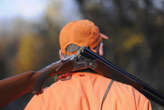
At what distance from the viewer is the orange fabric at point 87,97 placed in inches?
54.2

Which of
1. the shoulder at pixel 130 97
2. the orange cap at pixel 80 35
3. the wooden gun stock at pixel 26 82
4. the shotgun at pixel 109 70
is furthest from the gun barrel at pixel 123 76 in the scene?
the shoulder at pixel 130 97

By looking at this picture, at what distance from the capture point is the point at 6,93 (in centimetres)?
123

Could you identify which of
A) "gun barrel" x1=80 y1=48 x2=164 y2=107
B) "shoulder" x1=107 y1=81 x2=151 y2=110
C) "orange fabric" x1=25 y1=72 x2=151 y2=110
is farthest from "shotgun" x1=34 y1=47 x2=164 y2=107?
"shoulder" x1=107 y1=81 x2=151 y2=110

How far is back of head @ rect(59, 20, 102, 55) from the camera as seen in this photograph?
1720mm

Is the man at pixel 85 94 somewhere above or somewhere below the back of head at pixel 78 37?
below

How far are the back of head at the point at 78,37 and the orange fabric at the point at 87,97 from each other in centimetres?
24

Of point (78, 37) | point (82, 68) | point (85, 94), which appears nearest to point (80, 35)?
point (78, 37)

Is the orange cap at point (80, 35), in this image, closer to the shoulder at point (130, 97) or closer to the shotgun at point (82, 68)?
the shotgun at point (82, 68)

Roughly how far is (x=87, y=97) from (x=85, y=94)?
0.02 meters

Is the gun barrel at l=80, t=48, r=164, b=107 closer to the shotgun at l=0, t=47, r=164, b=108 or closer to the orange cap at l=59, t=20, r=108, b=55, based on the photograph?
the shotgun at l=0, t=47, r=164, b=108

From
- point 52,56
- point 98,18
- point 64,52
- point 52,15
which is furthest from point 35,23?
point 64,52

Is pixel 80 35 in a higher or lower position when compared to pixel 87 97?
higher

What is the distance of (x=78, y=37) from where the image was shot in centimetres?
172

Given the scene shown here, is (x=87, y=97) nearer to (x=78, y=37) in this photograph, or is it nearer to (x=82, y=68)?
(x=82, y=68)
